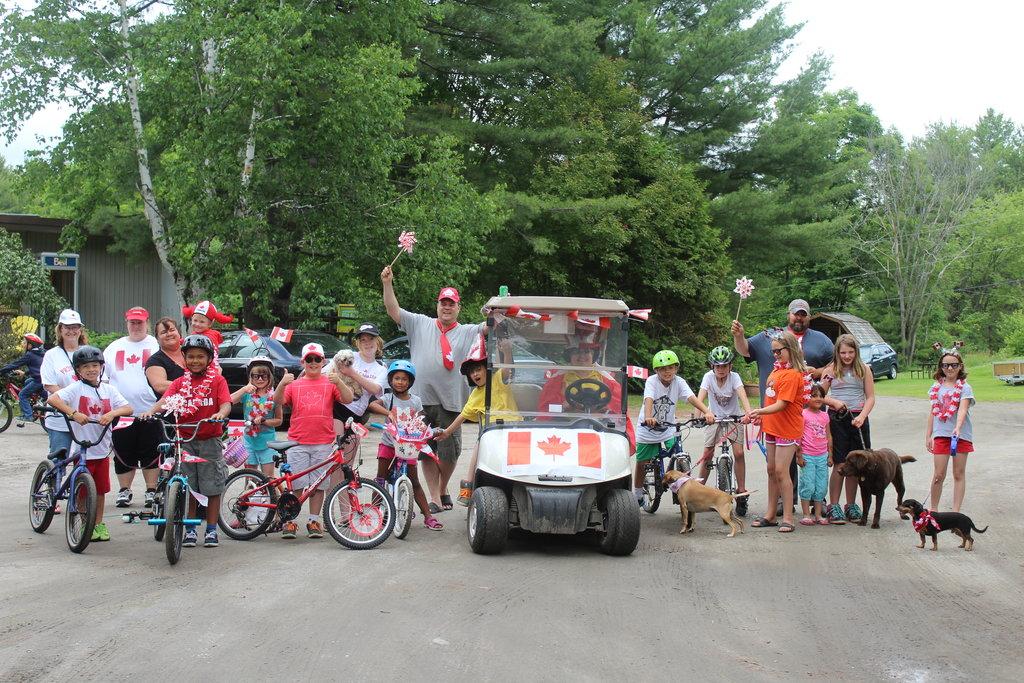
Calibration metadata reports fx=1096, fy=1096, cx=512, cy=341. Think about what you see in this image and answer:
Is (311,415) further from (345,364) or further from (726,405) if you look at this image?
(726,405)

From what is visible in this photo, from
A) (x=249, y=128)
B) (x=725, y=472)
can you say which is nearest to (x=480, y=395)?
(x=725, y=472)

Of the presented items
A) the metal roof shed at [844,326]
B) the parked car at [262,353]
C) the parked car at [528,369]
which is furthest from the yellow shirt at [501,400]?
the metal roof shed at [844,326]

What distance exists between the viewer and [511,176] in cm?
3058

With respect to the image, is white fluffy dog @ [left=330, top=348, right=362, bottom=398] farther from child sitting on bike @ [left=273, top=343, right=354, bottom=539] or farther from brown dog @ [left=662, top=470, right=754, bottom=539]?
brown dog @ [left=662, top=470, right=754, bottom=539]

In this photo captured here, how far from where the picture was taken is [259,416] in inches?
380

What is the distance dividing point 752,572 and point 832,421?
9.48 feet

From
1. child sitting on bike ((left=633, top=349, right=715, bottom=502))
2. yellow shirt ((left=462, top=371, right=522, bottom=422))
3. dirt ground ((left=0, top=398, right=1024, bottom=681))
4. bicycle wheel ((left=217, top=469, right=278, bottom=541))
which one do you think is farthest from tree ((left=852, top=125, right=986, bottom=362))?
bicycle wheel ((left=217, top=469, right=278, bottom=541))

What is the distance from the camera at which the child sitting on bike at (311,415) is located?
30.6 ft

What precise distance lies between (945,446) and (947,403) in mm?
395

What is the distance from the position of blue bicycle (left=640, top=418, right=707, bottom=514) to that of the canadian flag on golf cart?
75.1 inches

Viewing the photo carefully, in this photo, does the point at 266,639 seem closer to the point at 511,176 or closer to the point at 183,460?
the point at 183,460

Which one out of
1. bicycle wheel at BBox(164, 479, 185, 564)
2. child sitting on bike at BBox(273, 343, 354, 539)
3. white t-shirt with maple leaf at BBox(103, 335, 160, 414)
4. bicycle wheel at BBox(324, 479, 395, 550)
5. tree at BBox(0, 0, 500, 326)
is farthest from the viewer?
tree at BBox(0, 0, 500, 326)

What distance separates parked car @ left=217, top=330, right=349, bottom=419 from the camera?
18234 mm

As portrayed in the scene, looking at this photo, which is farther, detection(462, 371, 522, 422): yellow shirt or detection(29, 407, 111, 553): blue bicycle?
detection(462, 371, 522, 422): yellow shirt
